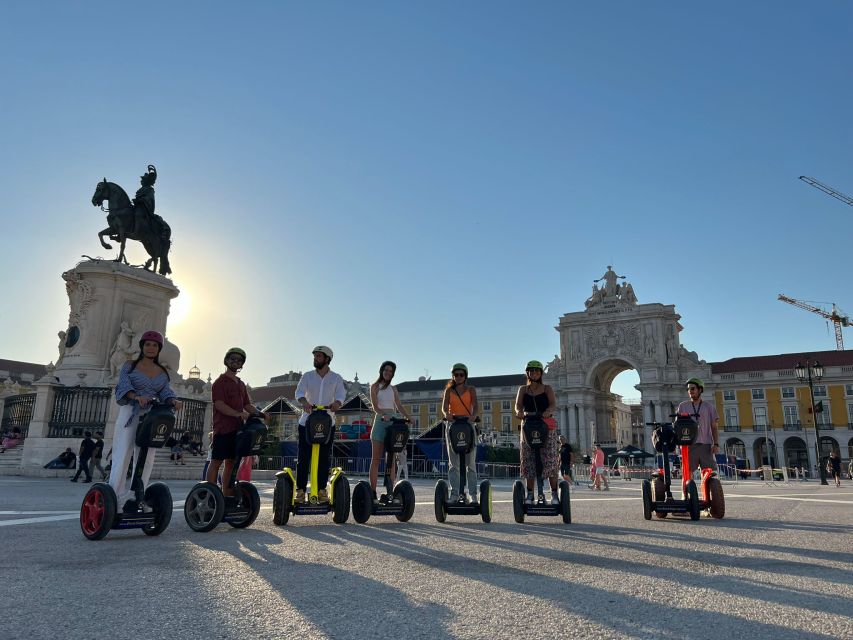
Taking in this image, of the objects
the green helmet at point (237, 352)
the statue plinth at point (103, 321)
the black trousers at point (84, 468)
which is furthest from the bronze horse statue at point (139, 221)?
the green helmet at point (237, 352)

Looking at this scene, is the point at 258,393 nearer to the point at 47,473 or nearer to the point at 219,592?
the point at 47,473

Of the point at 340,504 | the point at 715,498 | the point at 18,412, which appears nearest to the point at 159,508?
the point at 340,504

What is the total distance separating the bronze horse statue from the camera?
75.4 feet

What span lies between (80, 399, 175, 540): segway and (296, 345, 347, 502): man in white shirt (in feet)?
4.80

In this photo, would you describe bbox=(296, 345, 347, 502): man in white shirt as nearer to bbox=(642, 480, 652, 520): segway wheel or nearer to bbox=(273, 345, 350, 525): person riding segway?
bbox=(273, 345, 350, 525): person riding segway

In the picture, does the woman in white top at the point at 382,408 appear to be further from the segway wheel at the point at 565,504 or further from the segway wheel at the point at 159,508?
the segway wheel at the point at 159,508

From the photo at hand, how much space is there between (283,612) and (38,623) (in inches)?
38.7

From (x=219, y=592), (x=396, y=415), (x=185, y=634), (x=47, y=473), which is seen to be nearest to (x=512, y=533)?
(x=396, y=415)

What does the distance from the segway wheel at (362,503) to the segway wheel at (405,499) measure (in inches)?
14.7

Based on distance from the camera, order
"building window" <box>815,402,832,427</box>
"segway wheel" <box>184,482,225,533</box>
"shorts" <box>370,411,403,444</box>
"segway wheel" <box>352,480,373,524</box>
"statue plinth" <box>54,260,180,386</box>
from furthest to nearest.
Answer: "building window" <box>815,402,832,427</box>
"statue plinth" <box>54,260,180,386</box>
"shorts" <box>370,411,403,444</box>
"segway wheel" <box>352,480,373,524</box>
"segway wheel" <box>184,482,225,533</box>

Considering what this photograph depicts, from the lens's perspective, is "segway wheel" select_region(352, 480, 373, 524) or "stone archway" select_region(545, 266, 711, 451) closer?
"segway wheel" select_region(352, 480, 373, 524)

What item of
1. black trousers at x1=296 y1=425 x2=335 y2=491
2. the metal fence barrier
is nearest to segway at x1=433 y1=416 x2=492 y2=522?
black trousers at x1=296 y1=425 x2=335 y2=491

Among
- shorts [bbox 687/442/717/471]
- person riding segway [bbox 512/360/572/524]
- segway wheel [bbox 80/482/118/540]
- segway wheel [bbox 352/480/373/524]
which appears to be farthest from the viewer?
shorts [bbox 687/442/717/471]

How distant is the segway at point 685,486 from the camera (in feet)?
23.3
